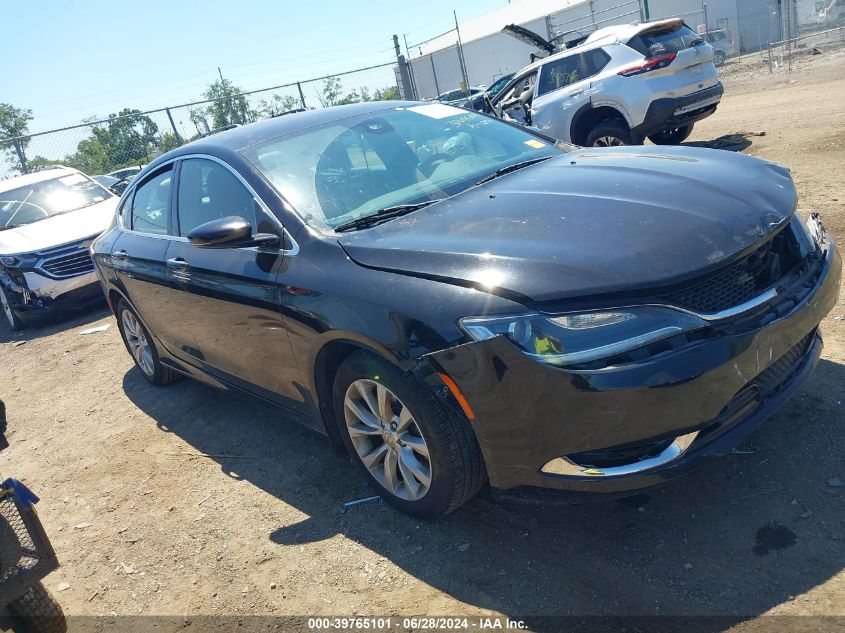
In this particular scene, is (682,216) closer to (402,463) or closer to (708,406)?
(708,406)

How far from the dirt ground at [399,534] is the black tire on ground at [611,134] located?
5677 mm

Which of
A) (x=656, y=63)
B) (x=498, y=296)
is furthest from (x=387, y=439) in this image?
(x=656, y=63)

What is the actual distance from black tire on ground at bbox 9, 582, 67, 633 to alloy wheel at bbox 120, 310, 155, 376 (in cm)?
265

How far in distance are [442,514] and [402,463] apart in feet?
0.89

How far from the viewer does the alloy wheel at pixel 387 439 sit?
2.83 m

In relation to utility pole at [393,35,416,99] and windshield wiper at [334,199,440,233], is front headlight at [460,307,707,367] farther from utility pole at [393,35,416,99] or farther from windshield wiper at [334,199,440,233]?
utility pole at [393,35,416,99]

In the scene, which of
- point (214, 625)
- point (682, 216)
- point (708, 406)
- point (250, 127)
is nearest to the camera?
point (708, 406)

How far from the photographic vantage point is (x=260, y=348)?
354cm

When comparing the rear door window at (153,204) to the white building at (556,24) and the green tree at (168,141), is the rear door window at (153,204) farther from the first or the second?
the white building at (556,24)

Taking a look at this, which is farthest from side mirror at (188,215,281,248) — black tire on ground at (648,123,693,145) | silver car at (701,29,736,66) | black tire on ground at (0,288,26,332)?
silver car at (701,29,736,66)

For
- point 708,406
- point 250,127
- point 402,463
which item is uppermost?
point 250,127

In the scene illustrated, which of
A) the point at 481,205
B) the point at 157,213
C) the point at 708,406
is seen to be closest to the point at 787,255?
the point at 708,406

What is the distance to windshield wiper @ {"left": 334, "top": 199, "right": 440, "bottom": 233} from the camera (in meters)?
3.15

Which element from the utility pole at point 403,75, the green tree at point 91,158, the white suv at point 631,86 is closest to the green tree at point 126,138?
the green tree at point 91,158
